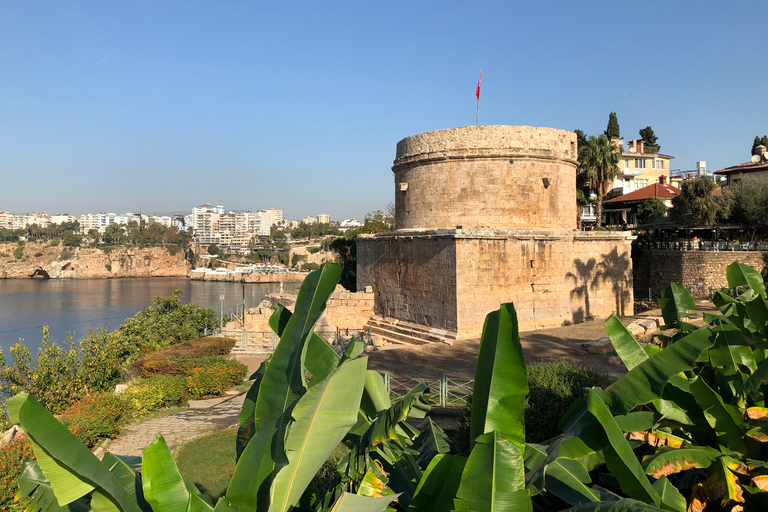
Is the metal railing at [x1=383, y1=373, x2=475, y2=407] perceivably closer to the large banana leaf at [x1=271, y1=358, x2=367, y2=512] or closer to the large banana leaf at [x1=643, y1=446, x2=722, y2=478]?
the large banana leaf at [x1=643, y1=446, x2=722, y2=478]

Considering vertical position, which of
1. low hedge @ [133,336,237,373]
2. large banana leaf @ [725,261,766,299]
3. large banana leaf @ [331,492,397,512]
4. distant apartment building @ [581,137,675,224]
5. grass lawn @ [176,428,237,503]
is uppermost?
distant apartment building @ [581,137,675,224]

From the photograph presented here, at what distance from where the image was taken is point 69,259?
93188 millimetres

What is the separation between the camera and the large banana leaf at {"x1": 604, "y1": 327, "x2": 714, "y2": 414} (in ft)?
9.32

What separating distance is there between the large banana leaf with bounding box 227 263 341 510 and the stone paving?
21.9 ft

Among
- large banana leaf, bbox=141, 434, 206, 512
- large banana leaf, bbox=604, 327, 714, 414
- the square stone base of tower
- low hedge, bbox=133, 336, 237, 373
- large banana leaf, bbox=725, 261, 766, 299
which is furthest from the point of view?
the square stone base of tower

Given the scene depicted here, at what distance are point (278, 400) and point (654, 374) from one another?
2.13 metres

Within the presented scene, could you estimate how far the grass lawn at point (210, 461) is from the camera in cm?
675

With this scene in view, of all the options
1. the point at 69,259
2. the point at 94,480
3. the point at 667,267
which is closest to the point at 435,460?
the point at 94,480

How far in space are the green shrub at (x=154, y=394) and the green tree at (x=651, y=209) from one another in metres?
31.4

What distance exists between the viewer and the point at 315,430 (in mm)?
2145

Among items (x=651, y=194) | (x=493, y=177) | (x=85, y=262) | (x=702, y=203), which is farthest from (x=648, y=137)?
(x=85, y=262)

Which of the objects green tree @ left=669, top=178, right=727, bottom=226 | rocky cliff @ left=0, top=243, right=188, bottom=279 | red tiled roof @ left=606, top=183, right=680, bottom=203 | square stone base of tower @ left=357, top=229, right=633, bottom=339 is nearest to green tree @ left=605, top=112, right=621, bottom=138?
red tiled roof @ left=606, top=183, right=680, bottom=203

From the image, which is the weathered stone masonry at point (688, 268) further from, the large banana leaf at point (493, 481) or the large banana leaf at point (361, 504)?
the large banana leaf at point (361, 504)

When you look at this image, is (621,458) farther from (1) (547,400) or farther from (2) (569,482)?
(1) (547,400)
